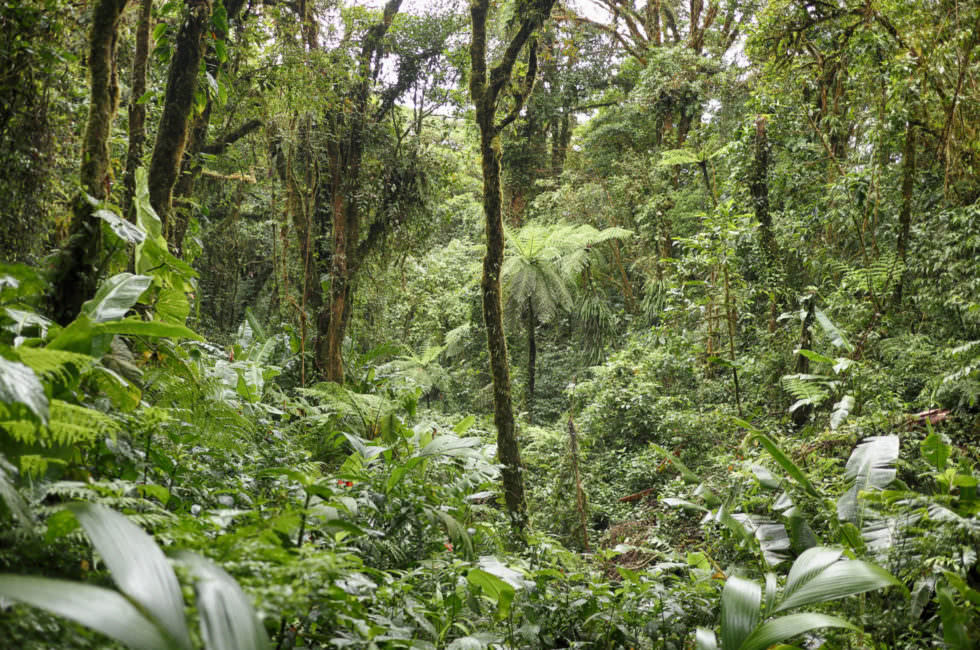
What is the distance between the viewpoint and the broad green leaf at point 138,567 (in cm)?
82

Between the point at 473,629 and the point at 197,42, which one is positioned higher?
the point at 197,42

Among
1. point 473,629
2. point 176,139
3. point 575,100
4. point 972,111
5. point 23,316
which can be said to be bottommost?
point 473,629

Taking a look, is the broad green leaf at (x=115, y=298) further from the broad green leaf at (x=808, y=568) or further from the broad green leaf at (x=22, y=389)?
the broad green leaf at (x=808, y=568)

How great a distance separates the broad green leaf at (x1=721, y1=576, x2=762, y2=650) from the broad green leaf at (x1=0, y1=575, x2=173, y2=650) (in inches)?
58.9

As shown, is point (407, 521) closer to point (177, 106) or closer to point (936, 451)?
point (936, 451)

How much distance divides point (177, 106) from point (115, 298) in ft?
5.45

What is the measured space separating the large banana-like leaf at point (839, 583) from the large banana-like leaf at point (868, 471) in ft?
2.02

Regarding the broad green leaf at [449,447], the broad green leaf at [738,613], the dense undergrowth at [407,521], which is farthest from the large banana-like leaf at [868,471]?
the broad green leaf at [449,447]

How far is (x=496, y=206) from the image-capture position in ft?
13.9

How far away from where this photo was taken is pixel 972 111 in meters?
3.84

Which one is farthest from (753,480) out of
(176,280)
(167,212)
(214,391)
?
(167,212)

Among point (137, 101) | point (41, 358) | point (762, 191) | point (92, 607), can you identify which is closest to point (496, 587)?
point (92, 607)

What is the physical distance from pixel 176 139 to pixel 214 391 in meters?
1.43

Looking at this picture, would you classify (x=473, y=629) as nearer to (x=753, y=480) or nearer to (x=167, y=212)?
(x=753, y=480)
